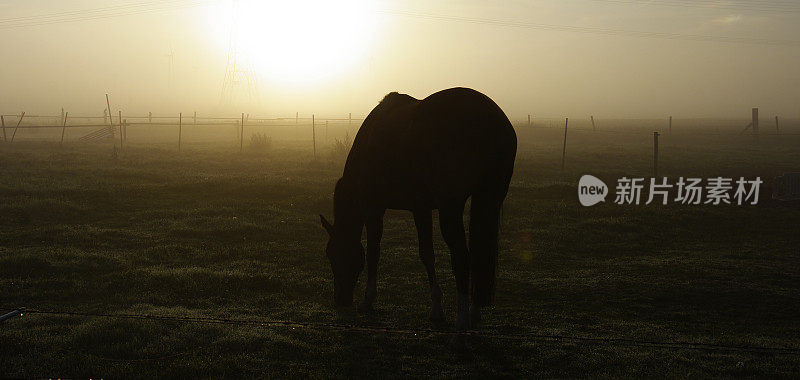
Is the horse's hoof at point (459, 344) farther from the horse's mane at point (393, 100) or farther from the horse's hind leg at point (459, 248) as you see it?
the horse's mane at point (393, 100)

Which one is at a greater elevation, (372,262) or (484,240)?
(484,240)

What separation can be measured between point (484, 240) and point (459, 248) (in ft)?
0.92

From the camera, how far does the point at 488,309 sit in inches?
299

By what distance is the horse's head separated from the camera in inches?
289

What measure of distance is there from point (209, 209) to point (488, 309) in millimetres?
9137

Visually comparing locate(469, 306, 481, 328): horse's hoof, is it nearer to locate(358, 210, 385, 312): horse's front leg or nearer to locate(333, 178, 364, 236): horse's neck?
locate(358, 210, 385, 312): horse's front leg

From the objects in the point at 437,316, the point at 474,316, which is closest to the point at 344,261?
the point at 437,316

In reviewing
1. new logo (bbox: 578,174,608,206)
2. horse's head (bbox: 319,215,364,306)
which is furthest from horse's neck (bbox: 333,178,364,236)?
new logo (bbox: 578,174,608,206)

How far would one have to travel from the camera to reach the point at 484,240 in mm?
6160

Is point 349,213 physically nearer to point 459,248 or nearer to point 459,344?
point 459,248

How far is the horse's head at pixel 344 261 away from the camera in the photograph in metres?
7.34

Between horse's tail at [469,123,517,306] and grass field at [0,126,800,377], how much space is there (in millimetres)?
528

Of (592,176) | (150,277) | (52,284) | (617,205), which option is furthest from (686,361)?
(592,176)

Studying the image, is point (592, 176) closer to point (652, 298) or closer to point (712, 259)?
point (712, 259)
